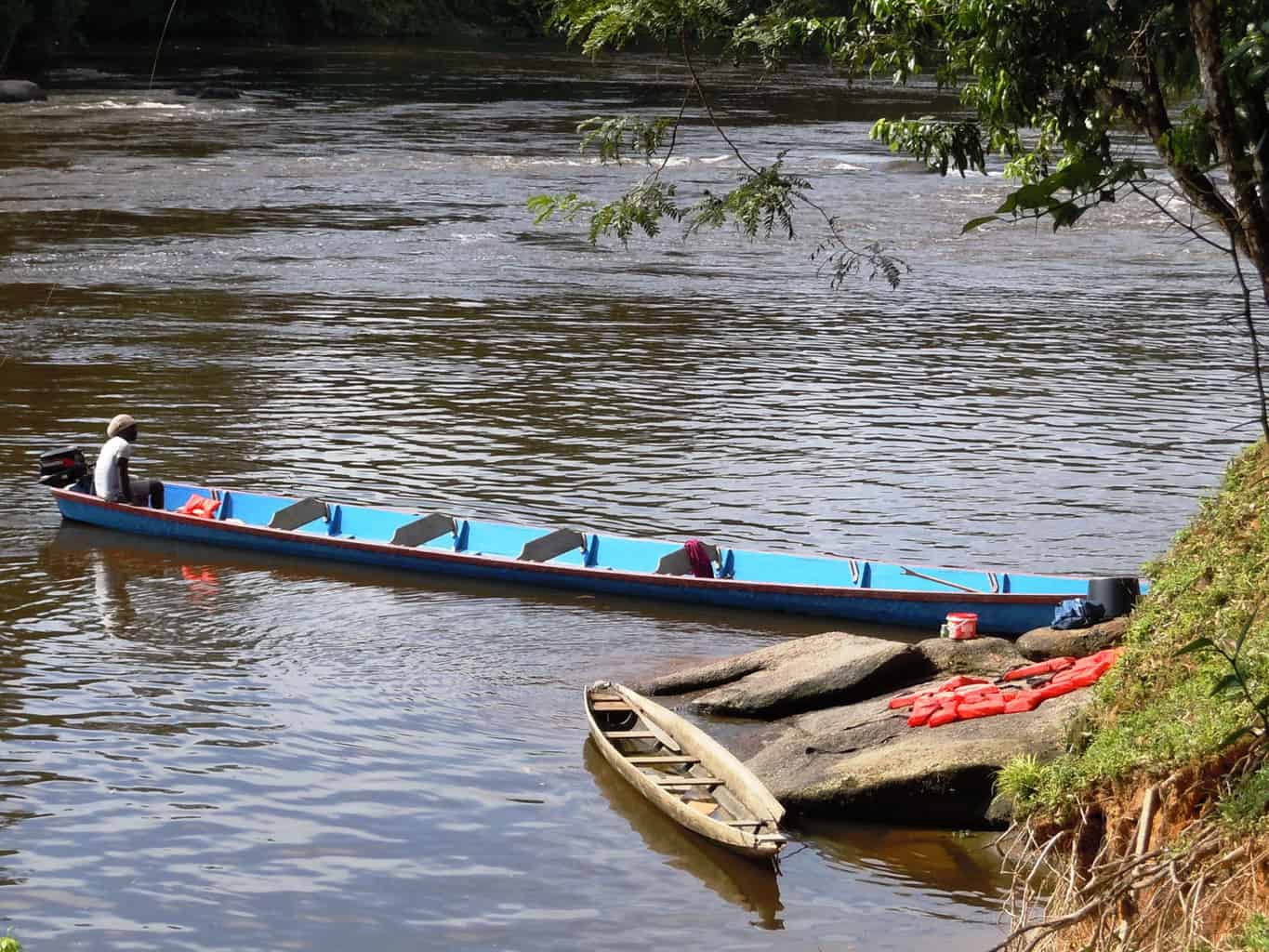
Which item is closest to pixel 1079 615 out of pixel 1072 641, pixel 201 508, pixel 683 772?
pixel 1072 641

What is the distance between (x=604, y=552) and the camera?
16406mm

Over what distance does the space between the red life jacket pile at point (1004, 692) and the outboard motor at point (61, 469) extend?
10205mm

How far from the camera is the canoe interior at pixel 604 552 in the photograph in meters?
15.1

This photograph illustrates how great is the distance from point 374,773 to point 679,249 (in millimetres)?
23203

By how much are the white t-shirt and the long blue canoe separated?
0.43ft

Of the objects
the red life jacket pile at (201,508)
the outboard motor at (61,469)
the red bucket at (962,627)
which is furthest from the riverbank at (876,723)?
the outboard motor at (61,469)

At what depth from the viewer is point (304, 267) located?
31609mm

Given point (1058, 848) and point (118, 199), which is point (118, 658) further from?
point (118, 199)

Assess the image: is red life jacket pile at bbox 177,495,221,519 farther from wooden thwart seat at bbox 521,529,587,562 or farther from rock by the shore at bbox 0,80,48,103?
rock by the shore at bbox 0,80,48,103

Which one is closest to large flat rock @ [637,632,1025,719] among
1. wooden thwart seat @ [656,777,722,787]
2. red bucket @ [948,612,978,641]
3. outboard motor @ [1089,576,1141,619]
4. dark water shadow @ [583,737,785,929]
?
red bucket @ [948,612,978,641]

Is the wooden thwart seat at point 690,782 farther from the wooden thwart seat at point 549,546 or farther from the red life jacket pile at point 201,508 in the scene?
the red life jacket pile at point 201,508

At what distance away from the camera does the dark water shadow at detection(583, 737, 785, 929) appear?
9992 mm

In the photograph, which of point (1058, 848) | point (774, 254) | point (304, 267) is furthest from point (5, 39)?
point (1058, 848)

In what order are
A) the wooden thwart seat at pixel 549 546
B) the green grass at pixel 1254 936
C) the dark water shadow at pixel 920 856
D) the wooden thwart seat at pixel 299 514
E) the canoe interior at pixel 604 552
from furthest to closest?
the wooden thwart seat at pixel 299 514, the wooden thwart seat at pixel 549 546, the canoe interior at pixel 604 552, the dark water shadow at pixel 920 856, the green grass at pixel 1254 936
